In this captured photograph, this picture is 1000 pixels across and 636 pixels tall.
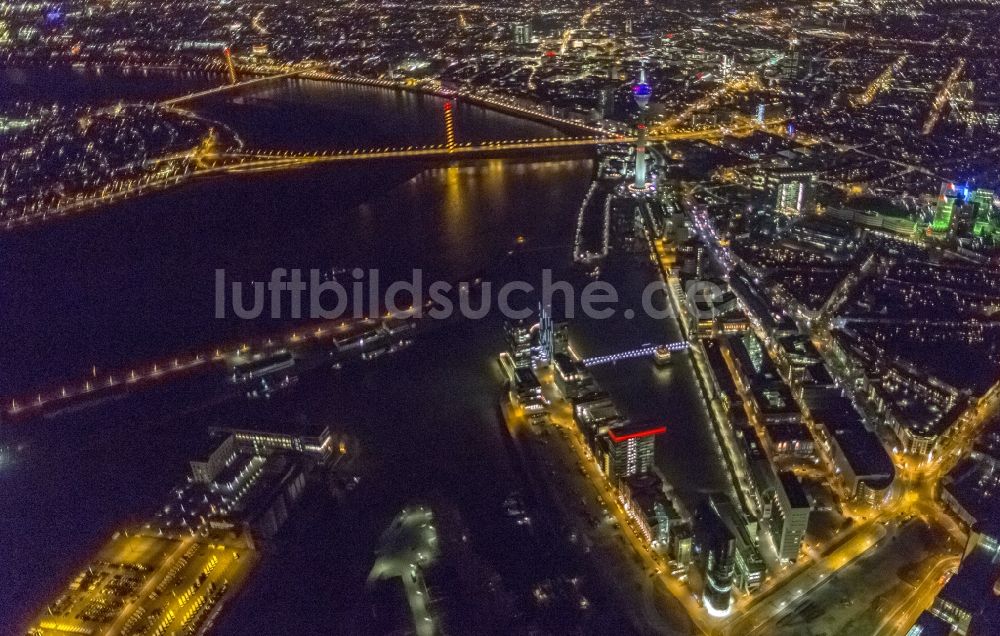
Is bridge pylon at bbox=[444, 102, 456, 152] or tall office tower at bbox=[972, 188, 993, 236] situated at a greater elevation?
bridge pylon at bbox=[444, 102, 456, 152]

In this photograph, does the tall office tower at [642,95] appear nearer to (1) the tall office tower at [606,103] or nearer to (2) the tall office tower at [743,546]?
(1) the tall office tower at [606,103]

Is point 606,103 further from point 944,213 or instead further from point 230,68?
point 230,68

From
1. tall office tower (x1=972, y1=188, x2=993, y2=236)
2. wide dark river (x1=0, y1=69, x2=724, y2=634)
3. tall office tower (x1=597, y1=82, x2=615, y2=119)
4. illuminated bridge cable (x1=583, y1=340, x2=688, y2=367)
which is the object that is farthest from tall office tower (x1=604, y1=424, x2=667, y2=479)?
tall office tower (x1=597, y1=82, x2=615, y2=119)

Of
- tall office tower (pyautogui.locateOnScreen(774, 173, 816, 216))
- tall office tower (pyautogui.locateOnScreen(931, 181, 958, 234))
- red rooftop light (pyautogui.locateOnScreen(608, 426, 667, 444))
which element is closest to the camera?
red rooftop light (pyautogui.locateOnScreen(608, 426, 667, 444))

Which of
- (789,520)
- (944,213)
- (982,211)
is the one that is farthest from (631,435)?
(982,211)

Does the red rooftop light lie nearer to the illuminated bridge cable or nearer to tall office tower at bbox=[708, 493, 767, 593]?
tall office tower at bbox=[708, 493, 767, 593]

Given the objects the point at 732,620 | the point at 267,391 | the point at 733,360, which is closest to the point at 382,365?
the point at 267,391

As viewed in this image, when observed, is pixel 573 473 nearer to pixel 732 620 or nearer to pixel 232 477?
pixel 732 620
